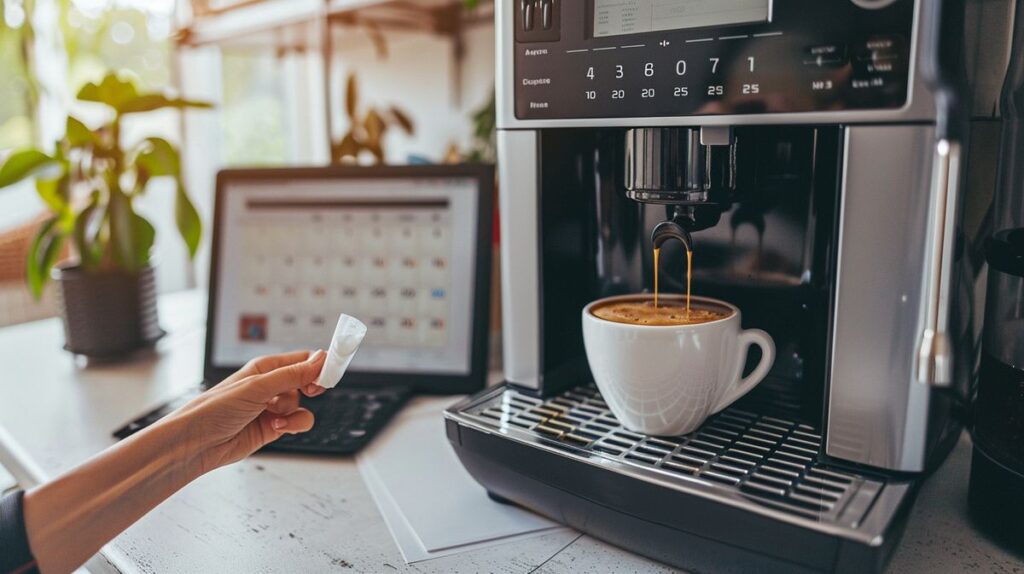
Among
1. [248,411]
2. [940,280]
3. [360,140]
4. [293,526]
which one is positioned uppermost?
[360,140]

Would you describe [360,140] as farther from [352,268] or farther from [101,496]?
[101,496]

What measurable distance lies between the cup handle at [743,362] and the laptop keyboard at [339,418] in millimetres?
345

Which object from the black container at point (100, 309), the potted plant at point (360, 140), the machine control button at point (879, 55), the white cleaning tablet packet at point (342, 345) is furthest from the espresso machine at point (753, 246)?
the black container at point (100, 309)

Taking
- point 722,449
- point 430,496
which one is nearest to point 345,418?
point 430,496

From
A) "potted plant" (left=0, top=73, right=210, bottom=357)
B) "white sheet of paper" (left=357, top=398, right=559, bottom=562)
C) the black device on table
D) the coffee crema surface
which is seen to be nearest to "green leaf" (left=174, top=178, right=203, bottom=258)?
"potted plant" (left=0, top=73, right=210, bottom=357)

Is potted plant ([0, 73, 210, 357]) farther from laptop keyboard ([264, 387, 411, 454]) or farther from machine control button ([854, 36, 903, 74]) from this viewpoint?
machine control button ([854, 36, 903, 74])

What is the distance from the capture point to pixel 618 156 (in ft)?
2.04

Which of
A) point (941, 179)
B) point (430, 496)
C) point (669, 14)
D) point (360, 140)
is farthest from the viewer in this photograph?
point (360, 140)

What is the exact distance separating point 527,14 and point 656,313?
233mm

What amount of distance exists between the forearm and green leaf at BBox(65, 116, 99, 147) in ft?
2.10

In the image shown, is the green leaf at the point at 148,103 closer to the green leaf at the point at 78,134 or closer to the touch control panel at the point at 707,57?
the green leaf at the point at 78,134

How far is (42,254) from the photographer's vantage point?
3.42ft

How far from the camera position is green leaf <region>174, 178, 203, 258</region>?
1.03 metres

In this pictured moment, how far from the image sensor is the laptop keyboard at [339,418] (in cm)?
72
